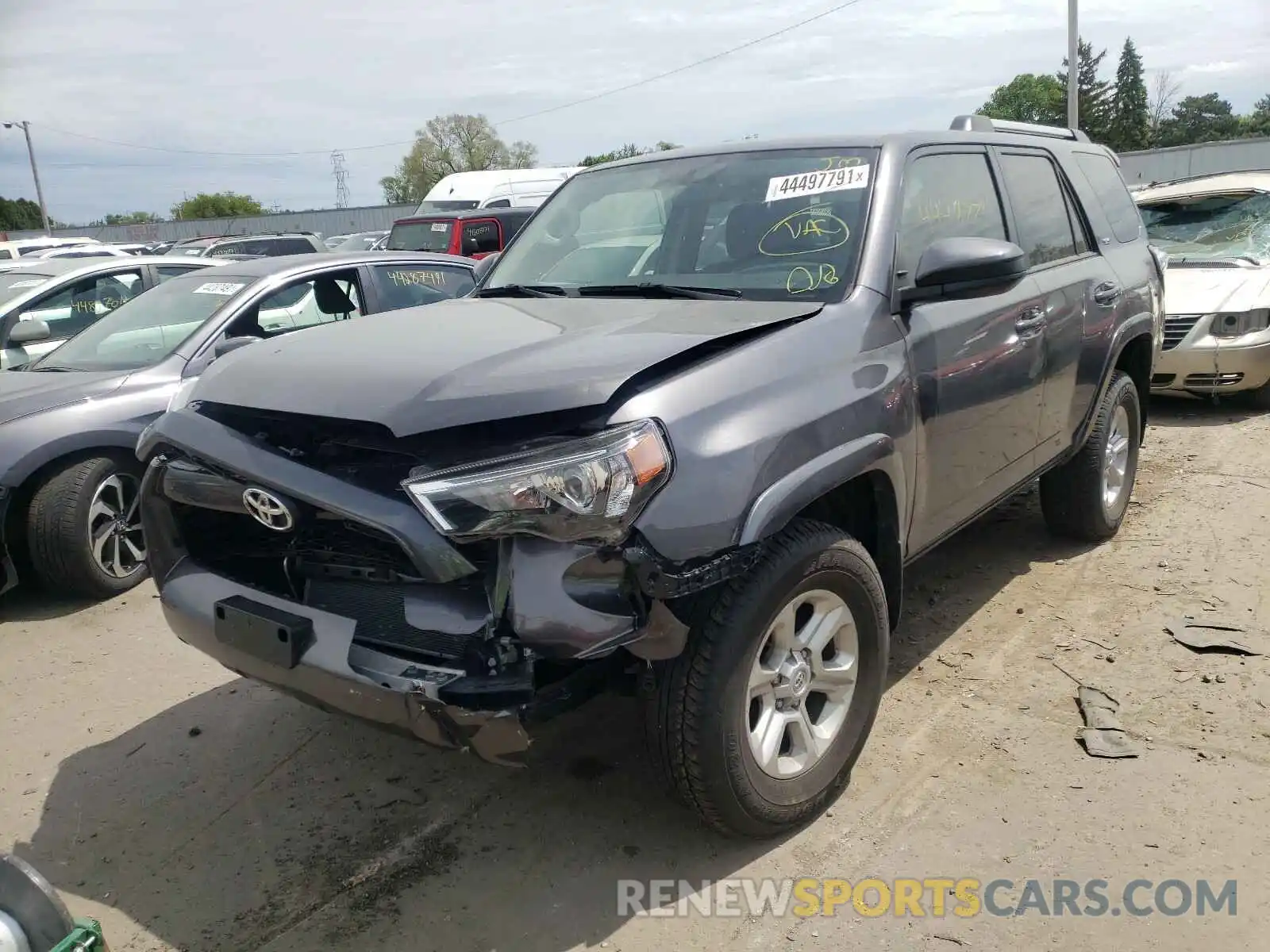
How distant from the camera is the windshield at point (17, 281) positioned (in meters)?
7.27

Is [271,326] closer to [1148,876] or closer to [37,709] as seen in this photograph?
[37,709]

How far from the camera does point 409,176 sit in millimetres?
81375

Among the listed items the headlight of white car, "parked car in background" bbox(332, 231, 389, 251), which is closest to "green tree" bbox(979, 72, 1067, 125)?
"parked car in background" bbox(332, 231, 389, 251)

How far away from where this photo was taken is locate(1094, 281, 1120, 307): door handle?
4434 mm

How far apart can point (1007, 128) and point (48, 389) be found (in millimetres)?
4725

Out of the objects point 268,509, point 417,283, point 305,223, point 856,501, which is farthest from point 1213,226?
point 305,223

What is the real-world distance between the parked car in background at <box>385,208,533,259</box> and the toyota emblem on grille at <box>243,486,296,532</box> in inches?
427

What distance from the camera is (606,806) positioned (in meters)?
3.06

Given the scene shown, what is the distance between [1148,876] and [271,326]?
16.2 feet

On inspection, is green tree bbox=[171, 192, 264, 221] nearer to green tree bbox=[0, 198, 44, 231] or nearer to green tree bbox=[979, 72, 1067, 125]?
green tree bbox=[0, 198, 44, 231]

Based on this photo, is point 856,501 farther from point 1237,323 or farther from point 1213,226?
point 1213,226

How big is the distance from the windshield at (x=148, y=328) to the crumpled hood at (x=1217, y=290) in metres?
6.40

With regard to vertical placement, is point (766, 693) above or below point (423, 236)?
below
